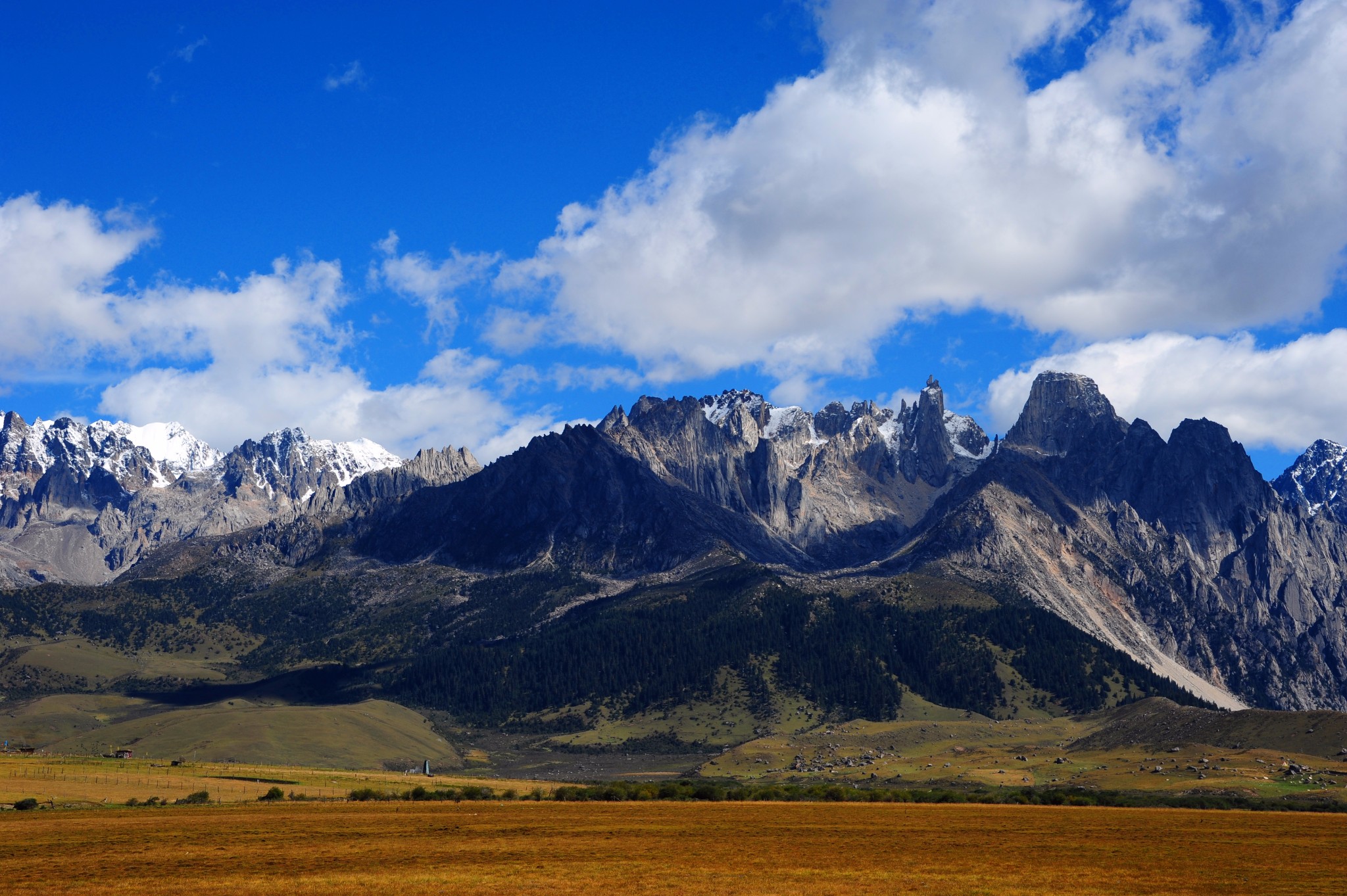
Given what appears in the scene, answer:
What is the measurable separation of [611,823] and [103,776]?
10944 cm

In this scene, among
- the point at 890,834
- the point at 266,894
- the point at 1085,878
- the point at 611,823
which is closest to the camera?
the point at 266,894

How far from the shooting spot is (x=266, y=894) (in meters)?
72.2

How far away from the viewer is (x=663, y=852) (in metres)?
95.1

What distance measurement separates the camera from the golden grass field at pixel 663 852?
77.2 m

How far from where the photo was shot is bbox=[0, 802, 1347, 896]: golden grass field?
77.2 metres

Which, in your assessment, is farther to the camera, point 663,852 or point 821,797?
point 821,797

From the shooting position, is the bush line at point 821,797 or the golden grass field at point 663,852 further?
the bush line at point 821,797

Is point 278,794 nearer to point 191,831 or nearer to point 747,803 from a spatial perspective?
point 191,831

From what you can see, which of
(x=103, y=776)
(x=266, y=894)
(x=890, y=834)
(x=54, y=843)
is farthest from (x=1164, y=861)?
(x=103, y=776)

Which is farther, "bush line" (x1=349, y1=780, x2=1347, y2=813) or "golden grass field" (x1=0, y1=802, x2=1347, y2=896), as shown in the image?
"bush line" (x1=349, y1=780, x2=1347, y2=813)

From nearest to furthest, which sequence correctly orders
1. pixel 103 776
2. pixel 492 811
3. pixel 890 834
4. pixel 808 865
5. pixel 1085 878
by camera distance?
pixel 1085 878, pixel 808 865, pixel 890 834, pixel 492 811, pixel 103 776

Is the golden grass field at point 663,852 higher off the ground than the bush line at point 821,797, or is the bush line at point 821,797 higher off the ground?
the golden grass field at point 663,852

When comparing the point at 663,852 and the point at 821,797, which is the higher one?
the point at 663,852

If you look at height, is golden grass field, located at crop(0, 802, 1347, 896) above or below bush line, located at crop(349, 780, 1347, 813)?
above
